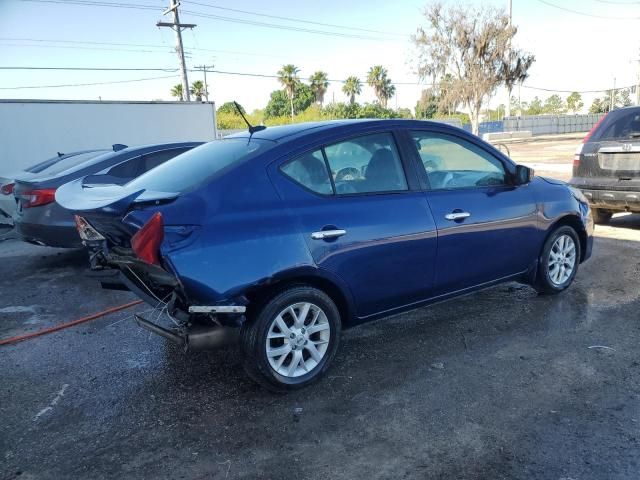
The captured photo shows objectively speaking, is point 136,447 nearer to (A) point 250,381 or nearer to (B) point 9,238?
(A) point 250,381

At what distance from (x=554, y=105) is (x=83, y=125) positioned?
12159 cm

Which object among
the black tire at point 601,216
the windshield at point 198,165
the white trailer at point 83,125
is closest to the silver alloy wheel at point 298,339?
the windshield at point 198,165

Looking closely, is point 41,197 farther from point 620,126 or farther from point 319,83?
point 319,83

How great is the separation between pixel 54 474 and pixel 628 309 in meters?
4.45

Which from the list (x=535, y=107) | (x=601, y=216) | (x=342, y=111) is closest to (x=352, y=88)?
(x=342, y=111)

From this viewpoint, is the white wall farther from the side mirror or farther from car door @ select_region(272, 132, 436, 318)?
the side mirror

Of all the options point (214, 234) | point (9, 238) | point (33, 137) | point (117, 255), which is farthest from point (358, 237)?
point (33, 137)

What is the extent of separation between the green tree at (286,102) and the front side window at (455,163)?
68.3 meters

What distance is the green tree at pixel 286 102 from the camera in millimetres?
75281

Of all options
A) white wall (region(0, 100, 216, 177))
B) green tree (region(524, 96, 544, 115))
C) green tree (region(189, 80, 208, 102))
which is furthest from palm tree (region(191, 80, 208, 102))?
green tree (region(524, 96, 544, 115))

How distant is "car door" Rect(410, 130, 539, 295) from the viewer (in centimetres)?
383

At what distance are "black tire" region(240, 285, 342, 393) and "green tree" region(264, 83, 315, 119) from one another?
69.5 m

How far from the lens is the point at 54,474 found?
8.43 feet

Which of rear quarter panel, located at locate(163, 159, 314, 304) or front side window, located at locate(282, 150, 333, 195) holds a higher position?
front side window, located at locate(282, 150, 333, 195)
